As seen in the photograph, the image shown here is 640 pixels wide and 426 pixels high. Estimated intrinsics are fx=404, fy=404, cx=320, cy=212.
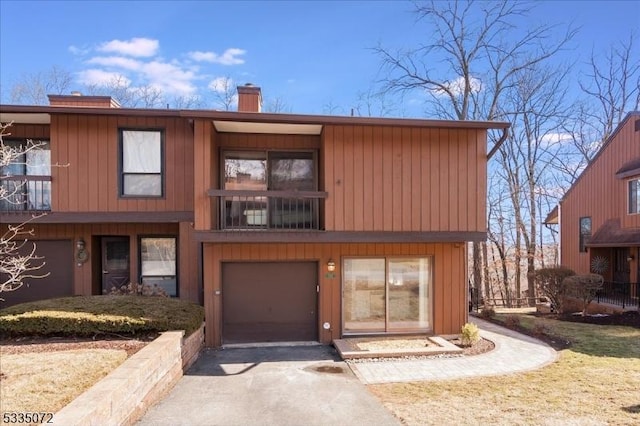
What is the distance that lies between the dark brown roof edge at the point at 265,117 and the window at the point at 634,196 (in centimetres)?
861

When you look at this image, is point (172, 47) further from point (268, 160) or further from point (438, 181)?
point (438, 181)

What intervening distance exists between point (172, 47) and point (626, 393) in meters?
19.0

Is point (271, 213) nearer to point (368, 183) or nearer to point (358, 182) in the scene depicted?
point (358, 182)

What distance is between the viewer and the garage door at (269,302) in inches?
383

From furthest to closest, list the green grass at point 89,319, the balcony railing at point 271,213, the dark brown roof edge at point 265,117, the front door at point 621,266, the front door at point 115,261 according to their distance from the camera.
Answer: the front door at point 621,266 < the front door at point 115,261 < the balcony railing at point 271,213 < the dark brown roof edge at point 265,117 < the green grass at point 89,319

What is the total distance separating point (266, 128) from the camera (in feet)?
32.3

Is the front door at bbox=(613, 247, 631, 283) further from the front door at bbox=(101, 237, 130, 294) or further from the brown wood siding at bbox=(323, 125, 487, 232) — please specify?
the front door at bbox=(101, 237, 130, 294)

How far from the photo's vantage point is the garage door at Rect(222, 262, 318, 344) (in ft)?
31.9

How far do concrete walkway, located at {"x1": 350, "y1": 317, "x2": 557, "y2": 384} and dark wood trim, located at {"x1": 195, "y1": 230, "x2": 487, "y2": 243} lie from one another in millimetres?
2562

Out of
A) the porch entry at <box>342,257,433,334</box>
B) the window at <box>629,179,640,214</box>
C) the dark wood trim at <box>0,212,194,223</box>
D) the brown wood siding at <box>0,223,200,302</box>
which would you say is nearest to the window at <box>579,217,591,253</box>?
the window at <box>629,179,640,214</box>

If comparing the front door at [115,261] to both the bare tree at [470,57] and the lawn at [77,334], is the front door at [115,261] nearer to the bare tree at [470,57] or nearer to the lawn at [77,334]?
the lawn at [77,334]

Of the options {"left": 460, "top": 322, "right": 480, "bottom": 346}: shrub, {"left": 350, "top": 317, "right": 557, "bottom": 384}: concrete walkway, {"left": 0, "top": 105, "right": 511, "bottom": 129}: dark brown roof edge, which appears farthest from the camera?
{"left": 460, "top": 322, "right": 480, "bottom": 346}: shrub

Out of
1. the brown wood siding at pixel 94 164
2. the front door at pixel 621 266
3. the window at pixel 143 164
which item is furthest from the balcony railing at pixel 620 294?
the window at pixel 143 164

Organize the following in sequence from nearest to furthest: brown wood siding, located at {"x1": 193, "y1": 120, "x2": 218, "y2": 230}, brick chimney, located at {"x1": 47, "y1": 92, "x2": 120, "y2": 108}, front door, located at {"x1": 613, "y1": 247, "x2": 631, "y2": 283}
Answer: brown wood siding, located at {"x1": 193, "y1": 120, "x2": 218, "y2": 230}, brick chimney, located at {"x1": 47, "y1": 92, "x2": 120, "y2": 108}, front door, located at {"x1": 613, "y1": 247, "x2": 631, "y2": 283}
